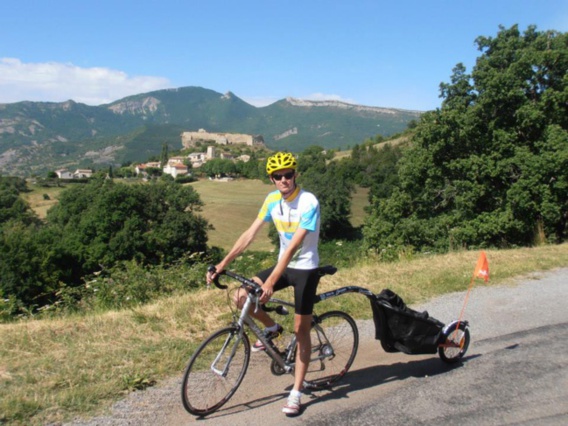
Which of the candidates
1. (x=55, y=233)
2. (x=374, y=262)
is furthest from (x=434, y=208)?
(x=55, y=233)

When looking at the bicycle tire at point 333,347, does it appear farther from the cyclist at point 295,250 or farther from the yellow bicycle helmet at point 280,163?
the yellow bicycle helmet at point 280,163

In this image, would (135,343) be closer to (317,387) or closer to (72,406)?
(72,406)

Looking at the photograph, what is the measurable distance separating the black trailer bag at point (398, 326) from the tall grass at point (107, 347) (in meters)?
1.78

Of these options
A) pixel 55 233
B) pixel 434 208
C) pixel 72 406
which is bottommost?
pixel 55 233

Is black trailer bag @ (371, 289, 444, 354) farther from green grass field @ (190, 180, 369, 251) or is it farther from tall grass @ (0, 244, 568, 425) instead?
green grass field @ (190, 180, 369, 251)

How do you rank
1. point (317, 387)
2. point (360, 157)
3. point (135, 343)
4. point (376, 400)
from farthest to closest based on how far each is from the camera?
point (360, 157)
point (135, 343)
point (317, 387)
point (376, 400)

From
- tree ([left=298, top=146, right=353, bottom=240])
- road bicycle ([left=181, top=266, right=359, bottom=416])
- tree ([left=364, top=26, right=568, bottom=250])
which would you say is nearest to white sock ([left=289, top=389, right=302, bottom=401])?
road bicycle ([left=181, top=266, right=359, bottom=416])

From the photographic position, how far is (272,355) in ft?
14.1

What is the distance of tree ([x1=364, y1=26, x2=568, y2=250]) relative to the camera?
60.3ft

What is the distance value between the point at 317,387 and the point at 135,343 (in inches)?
86.7

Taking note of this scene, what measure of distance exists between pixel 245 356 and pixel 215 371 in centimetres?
32

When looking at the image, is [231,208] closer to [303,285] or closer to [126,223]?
[126,223]

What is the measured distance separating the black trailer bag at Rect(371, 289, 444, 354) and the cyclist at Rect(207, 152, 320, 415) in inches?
35.8

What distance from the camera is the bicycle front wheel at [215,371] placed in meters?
3.86
